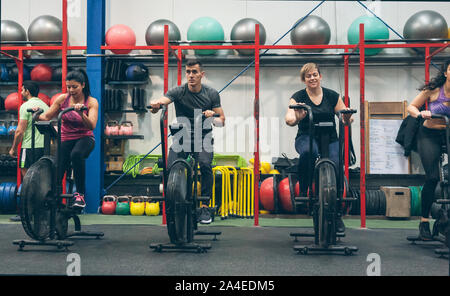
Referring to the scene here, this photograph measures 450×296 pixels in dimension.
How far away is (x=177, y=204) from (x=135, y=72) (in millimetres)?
4352

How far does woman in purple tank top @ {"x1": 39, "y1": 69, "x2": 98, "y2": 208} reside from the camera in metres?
3.62

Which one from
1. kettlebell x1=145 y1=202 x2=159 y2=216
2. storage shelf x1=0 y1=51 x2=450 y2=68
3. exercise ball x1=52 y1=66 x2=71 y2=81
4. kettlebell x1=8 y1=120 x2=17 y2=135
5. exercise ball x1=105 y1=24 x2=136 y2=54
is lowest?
kettlebell x1=145 y1=202 x2=159 y2=216

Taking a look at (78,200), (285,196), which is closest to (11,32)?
(78,200)

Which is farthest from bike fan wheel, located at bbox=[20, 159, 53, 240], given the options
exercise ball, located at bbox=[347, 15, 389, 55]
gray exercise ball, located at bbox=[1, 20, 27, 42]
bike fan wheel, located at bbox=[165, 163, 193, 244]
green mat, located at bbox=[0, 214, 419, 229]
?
exercise ball, located at bbox=[347, 15, 389, 55]

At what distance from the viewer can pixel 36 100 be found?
5.01 metres

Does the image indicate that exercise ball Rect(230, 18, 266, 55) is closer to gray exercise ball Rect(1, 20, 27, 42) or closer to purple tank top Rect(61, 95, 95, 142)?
gray exercise ball Rect(1, 20, 27, 42)

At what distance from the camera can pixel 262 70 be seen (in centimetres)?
735

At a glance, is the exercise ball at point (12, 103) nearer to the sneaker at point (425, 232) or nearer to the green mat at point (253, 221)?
the green mat at point (253, 221)

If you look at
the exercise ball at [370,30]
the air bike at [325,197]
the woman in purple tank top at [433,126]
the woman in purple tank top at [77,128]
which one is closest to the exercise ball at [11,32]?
the woman in purple tank top at [77,128]

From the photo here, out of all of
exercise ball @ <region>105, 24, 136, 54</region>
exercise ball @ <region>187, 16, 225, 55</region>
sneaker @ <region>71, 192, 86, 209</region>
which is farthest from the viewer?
exercise ball @ <region>187, 16, 225, 55</region>

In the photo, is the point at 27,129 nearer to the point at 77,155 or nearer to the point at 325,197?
the point at 77,155

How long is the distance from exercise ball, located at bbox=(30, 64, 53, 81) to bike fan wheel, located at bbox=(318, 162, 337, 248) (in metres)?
5.30

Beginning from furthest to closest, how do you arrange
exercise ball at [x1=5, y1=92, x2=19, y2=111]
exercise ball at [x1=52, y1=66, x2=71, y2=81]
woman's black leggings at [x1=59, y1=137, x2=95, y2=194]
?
exercise ball at [x1=52, y1=66, x2=71, y2=81], exercise ball at [x1=5, y1=92, x2=19, y2=111], woman's black leggings at [x1=59, y1=137, x2=95, y2=194]
